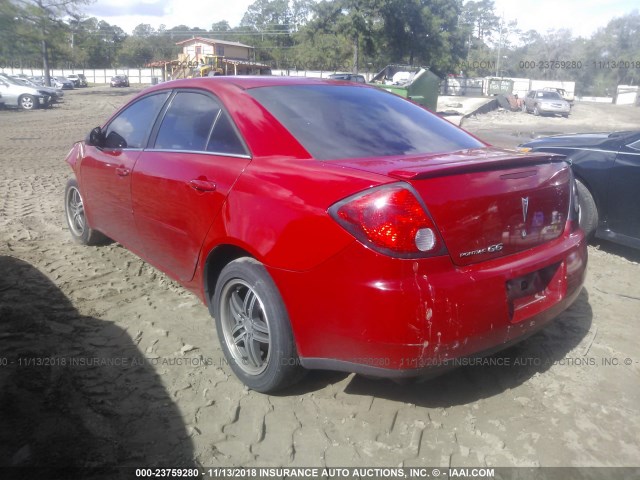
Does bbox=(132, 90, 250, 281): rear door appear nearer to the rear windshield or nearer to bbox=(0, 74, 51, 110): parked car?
the rear windshield

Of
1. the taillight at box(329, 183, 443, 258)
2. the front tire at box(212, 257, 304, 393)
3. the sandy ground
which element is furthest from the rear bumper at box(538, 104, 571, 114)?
the taillight at box(329, 183, 443, 258)

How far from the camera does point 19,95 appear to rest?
76.5 ft

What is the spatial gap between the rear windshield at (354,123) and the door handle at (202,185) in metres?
0.50

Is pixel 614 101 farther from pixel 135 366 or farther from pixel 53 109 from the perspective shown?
pixel 135 366

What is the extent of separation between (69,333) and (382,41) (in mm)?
38356

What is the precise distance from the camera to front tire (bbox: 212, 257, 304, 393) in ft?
8.40

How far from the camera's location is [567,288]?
2.76 m

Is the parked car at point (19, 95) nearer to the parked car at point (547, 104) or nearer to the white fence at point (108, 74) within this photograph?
the parked car at point (547, 104)

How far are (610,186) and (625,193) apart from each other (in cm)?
16

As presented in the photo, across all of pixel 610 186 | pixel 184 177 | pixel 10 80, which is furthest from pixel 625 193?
pixel 10 80

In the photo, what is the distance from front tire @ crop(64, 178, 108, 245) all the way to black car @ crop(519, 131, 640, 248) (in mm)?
3946

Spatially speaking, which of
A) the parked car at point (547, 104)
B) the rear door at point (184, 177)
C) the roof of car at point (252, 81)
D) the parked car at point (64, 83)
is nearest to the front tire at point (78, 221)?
the rear door at point (184, 177)

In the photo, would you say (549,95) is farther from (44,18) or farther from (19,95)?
(44,18)

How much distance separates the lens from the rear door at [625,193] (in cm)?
463
